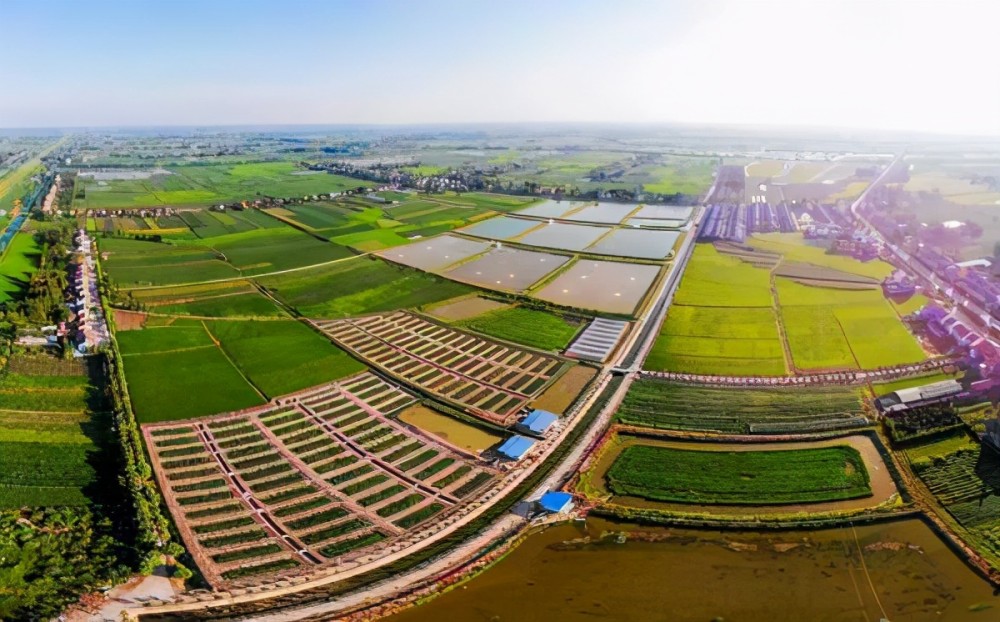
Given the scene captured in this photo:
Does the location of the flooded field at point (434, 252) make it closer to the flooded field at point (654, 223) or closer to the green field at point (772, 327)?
the green field at point (772, 327)

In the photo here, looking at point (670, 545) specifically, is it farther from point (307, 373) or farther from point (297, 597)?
point (307, 373)

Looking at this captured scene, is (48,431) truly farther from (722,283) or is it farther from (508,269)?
(722,283)

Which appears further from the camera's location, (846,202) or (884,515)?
(846,202)

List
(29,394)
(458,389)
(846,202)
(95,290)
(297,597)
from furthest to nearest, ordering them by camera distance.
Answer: (846,202) < (95,290) < (458,389) < (29,394) < (297,597)

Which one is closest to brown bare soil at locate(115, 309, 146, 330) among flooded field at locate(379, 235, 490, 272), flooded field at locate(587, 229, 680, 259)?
flooded field at locate(379, 235, 490, 272)

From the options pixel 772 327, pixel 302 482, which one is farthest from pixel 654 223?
pixel 302 482

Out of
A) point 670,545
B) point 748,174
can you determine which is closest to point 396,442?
point 670,545
